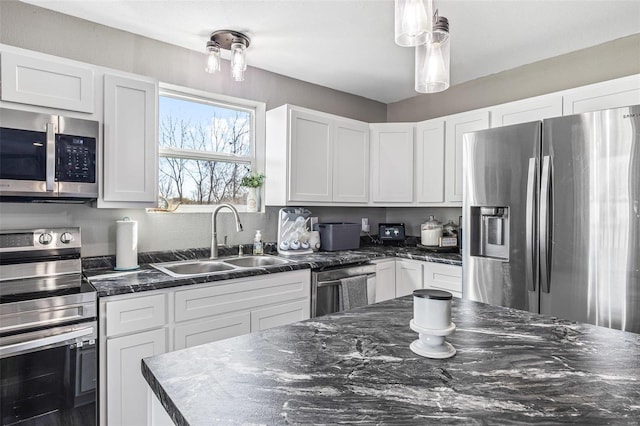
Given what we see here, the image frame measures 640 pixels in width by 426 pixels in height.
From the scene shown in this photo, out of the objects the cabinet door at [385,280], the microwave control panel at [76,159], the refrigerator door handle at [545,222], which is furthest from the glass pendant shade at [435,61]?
the cabinet door at [385,280]

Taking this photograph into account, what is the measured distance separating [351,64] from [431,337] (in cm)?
261

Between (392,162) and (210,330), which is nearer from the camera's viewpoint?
(210,330)

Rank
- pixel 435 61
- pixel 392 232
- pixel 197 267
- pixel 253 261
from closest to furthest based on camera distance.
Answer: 1. pixel 435 61
2. pixel 197 267
3. pixel 253 261
4. pixel 392 232

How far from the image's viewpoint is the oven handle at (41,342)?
153 cm

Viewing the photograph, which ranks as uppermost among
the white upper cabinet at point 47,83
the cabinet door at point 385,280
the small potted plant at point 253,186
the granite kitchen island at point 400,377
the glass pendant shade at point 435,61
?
the white upper cabinet at point 47,83

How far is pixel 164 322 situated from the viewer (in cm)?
201

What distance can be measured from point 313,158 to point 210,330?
1641 millimetres

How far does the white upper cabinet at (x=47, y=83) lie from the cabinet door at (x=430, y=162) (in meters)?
2.69

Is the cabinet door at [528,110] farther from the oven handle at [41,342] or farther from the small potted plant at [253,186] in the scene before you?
the oven handle at [41,342]

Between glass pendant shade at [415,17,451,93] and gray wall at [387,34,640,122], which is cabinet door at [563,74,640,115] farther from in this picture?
glass pendant shade at [415,17,451,93]

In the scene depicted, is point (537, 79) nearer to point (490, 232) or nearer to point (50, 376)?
point (490, 232)

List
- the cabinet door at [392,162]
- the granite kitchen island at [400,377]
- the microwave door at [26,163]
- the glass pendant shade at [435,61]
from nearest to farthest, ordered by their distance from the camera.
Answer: the granite kitchen island at [400,377] < the glass pendant shade at [435,61] < the microwave door at [26,163] < the cabinet door at [392,162]

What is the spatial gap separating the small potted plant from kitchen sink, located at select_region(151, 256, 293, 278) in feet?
1.47

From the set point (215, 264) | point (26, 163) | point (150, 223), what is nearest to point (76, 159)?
point (26, 163)
